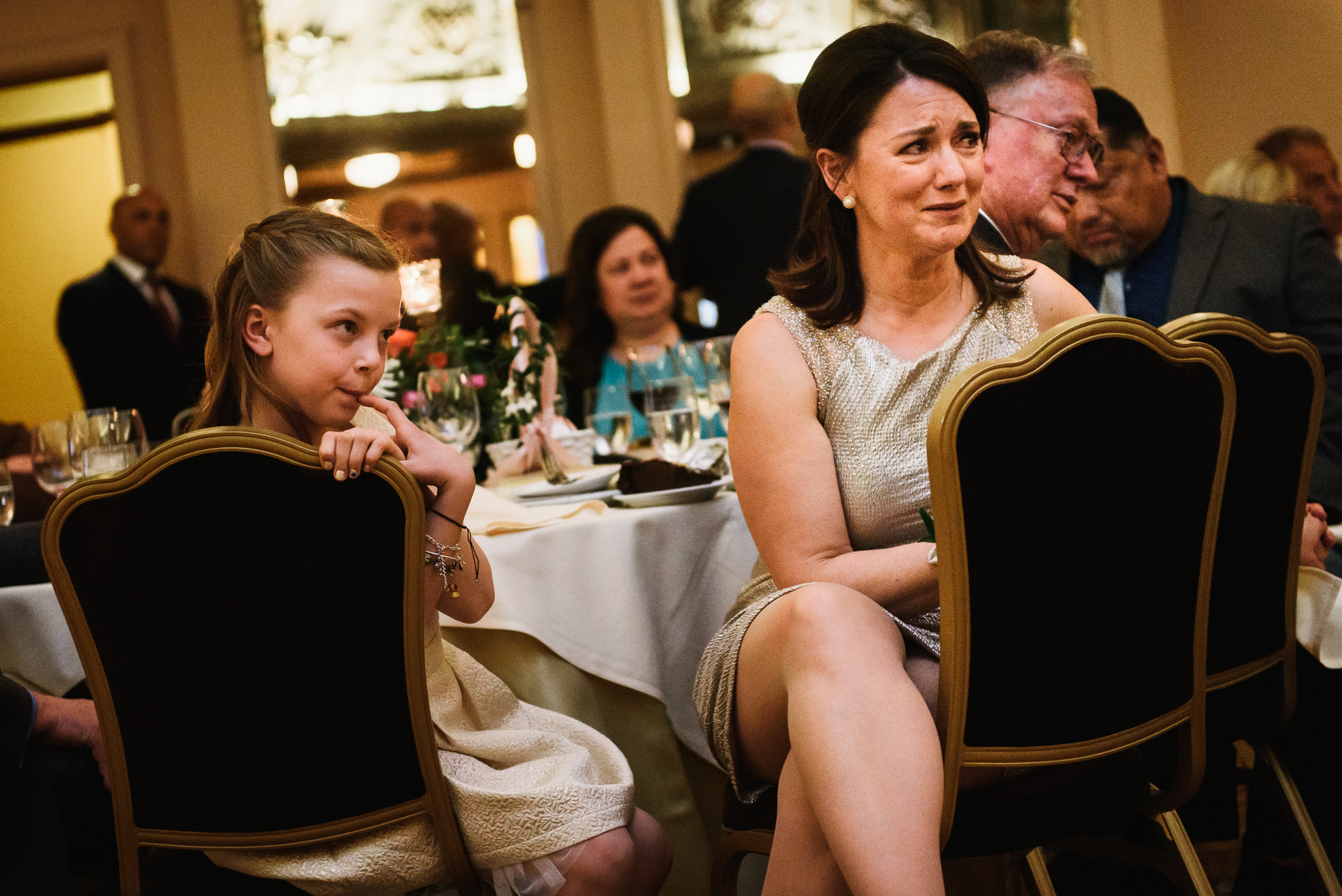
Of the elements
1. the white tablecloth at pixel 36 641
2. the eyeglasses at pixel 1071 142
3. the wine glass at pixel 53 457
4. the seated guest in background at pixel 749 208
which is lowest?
the white tablecloth at pixel 36 641

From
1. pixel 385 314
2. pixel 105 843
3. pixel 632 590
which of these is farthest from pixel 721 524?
pixel 105 843

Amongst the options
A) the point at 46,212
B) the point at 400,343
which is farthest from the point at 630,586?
the point at 46,212

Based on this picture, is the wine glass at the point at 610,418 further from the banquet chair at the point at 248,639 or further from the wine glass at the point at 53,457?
the banquet chair at the point at 248,639

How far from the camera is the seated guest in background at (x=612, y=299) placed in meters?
3.75

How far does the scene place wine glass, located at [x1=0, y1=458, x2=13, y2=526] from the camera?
1995mm

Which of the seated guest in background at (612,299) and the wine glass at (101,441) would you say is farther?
the seated guest in background at (612,299)

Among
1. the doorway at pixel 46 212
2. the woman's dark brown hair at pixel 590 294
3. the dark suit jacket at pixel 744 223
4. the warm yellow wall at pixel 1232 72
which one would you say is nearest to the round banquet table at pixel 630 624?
the woman's dark brown hair at pixel 590 294

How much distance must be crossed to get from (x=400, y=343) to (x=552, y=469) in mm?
460

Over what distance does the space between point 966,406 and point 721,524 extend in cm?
78

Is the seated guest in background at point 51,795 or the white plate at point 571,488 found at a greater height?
the white plate at point 571,488

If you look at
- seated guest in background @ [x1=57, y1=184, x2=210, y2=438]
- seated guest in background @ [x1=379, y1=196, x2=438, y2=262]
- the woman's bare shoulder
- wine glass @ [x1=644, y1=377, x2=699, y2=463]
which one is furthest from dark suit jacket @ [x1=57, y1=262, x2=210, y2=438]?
the woman's bare shoulder

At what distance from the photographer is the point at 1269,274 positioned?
2.15m

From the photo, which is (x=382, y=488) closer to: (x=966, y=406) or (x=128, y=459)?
(x=966, y=406)

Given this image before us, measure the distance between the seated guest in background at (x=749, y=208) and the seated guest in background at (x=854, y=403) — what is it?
2665mm
